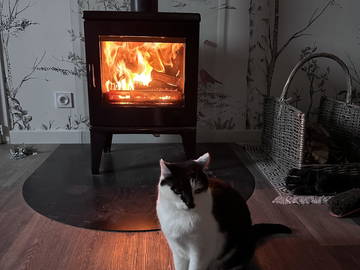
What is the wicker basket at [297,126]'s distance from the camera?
1.52 m

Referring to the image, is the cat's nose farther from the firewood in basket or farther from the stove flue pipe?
the stove flue pipe

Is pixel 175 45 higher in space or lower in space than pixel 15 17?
lower

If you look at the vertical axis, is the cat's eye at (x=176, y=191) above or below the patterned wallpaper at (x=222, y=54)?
below

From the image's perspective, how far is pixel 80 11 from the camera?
1.91 m

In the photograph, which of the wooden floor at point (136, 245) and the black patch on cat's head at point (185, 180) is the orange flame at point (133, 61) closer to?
the wooden floor at point (136, 245)

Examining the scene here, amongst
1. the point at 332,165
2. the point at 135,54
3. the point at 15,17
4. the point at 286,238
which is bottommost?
the point at 286,238

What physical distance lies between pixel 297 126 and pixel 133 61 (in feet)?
2.67

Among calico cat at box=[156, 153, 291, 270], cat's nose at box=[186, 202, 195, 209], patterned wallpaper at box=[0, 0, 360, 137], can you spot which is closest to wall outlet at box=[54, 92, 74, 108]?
patterned wallpaper at box=[0, 0, 360, 137]

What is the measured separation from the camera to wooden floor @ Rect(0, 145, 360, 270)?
99cm

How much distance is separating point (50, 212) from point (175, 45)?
89cm

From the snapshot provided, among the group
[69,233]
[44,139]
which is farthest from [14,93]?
[69,233]

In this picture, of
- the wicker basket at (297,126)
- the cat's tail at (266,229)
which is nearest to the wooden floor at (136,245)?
the cat's tail at (266,229)

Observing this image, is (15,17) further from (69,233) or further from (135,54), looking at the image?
(69,233)

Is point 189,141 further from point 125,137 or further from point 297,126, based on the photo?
point 125,137
